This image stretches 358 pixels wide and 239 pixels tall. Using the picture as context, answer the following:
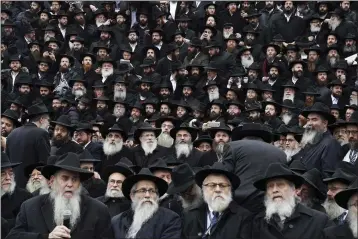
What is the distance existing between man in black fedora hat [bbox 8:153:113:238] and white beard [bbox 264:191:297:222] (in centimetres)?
151

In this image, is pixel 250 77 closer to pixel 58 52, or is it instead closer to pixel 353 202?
pixel 58 52

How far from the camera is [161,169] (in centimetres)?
1005

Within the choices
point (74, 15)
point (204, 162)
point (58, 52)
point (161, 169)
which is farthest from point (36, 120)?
point (74, 15)

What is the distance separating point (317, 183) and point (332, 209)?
339 millimetres

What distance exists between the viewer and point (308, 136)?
1234 cm

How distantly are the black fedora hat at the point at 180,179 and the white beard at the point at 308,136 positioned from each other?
3254 millimetres

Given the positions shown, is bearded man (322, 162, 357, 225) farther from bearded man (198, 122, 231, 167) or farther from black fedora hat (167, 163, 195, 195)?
bearded man (198, 122, 231, 167)

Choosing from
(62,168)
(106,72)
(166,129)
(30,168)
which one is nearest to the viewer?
(62,168)

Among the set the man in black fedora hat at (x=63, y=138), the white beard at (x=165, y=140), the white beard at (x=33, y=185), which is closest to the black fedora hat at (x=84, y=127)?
the man in black fedora hat at (x=63, y=138)

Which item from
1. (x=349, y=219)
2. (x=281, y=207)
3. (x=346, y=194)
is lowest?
(x=349, y=219)

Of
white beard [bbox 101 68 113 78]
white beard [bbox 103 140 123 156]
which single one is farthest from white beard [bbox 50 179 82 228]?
white beard [bbox 101 68 113 78]

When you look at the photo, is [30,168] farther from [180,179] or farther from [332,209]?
[332,209]

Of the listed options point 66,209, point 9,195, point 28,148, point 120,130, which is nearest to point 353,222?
point 66,209

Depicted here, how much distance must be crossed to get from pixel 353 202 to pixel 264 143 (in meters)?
1.50
